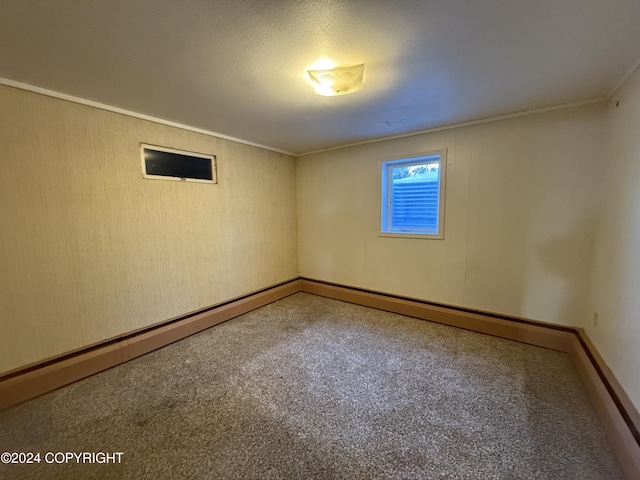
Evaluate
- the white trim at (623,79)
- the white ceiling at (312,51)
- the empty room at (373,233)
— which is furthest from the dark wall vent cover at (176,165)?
the white trim at (623,79)

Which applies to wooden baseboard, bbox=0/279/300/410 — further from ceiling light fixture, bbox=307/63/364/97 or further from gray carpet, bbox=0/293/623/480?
ceiling light fixture, bbox=307/63/364/97

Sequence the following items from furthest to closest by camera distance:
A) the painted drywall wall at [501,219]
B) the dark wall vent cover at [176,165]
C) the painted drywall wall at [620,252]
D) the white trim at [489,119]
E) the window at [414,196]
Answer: the window at [414,196] < the dark wall vent cover at [176,165] < the painted drywall wall at [501,219] < the white trim at [489,119] < the painted drywall wall at [620,252]

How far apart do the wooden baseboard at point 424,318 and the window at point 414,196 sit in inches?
37.7

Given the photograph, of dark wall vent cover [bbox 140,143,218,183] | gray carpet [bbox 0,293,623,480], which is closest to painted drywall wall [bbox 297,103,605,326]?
gray carpet [bbox 0,293,623,480]

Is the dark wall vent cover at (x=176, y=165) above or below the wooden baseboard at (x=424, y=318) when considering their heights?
above

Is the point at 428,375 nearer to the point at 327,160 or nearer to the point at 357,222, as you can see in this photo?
the point at 357,222

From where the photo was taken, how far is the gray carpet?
1348mm

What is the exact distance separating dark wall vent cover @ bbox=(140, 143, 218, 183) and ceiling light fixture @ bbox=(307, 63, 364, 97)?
72.0 inches

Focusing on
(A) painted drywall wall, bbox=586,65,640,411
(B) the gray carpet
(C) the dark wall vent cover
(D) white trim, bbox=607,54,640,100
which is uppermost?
(D) white trim, bbox=607,54,640,100

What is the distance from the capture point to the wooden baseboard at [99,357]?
1859mm

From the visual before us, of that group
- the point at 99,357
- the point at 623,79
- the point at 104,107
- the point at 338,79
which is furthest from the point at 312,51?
the point at 99,357

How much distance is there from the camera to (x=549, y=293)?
251 cm

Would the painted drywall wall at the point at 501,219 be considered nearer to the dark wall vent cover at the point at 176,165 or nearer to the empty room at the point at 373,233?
the empty room at the point at 373,233

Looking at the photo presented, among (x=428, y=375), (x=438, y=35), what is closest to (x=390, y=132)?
(x=438, y=35)
